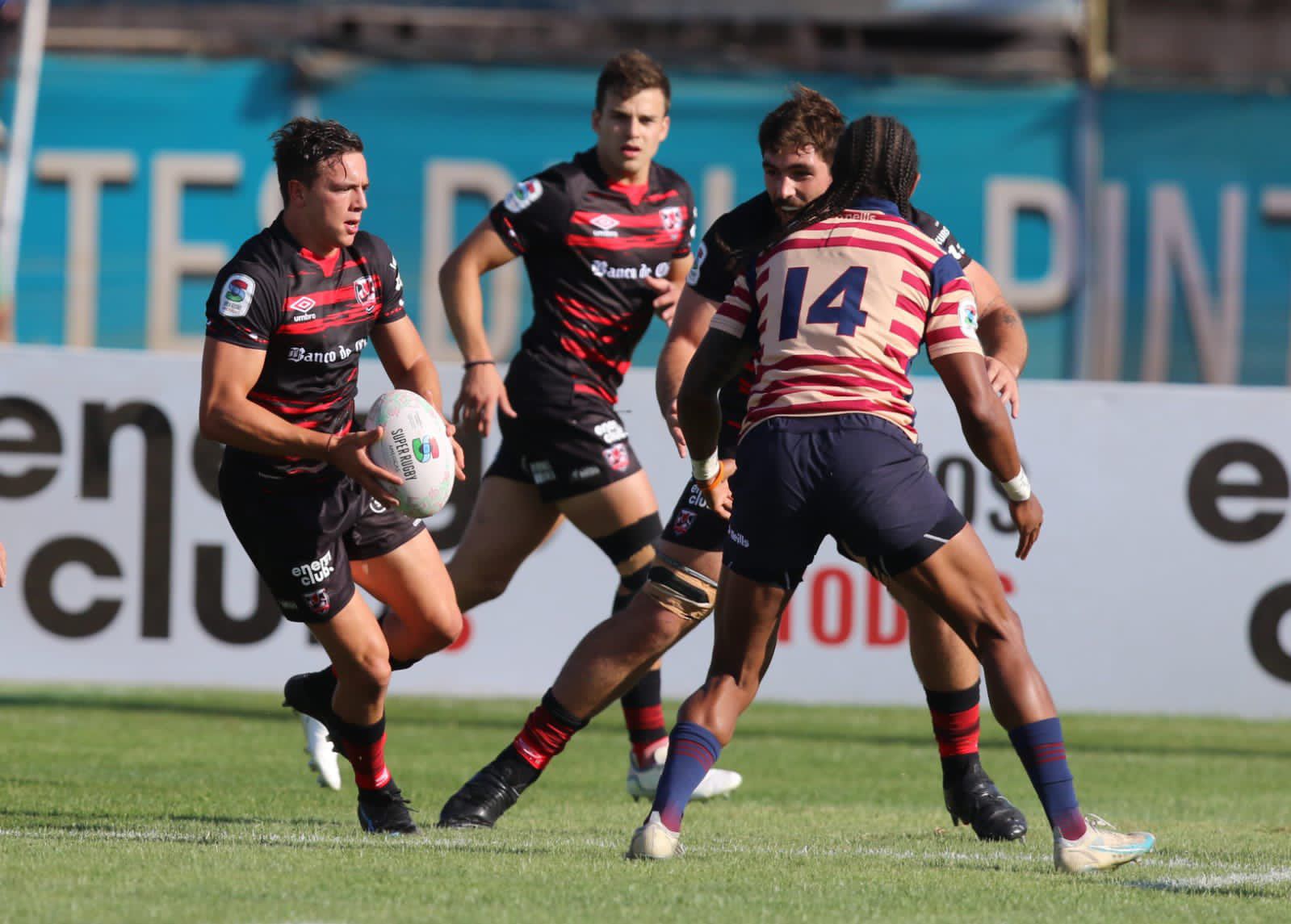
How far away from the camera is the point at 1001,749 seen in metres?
9.31

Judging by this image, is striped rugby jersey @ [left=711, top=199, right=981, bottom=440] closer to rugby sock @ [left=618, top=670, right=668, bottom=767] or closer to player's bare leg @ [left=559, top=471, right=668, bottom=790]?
player's bare leg @ [left=559, top=471, right=668, bottom=790]

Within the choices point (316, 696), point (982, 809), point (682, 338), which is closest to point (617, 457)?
point (682, 338)

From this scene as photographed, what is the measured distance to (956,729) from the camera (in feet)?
20.7

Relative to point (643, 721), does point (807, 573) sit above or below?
below

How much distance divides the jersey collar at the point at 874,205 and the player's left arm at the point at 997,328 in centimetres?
53

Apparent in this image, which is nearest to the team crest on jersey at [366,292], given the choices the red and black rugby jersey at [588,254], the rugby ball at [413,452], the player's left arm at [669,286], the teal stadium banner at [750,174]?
the rugby ball at [413,452]

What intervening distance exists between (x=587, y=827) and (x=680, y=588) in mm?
887

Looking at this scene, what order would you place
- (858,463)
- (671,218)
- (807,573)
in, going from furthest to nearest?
(807,573)
(671,218)
(858,463)

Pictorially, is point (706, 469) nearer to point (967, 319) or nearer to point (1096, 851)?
point (967, 319)

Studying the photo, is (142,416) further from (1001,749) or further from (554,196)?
(1001,749)

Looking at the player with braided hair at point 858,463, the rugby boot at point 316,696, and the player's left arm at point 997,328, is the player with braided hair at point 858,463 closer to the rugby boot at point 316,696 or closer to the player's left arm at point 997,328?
the player's left arm at point 997,328

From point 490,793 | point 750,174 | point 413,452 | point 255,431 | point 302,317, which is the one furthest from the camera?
point 750,174

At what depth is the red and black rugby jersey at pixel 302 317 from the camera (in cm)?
569

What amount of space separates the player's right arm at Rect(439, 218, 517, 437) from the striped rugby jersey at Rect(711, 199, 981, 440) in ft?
6.38
